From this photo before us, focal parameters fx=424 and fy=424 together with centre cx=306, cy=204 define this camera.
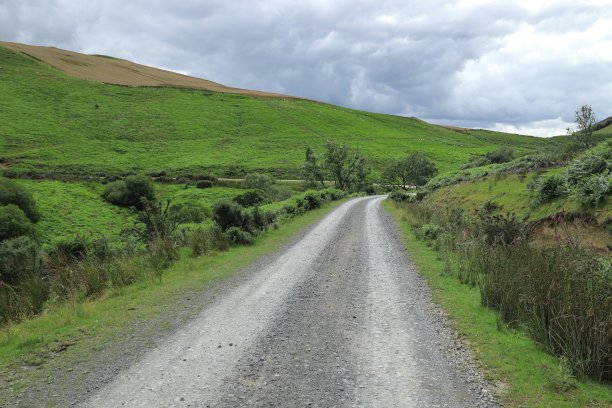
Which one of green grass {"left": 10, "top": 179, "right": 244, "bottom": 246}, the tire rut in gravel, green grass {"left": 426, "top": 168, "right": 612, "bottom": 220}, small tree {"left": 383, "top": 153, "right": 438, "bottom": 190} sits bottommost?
green grass {"left": 10, "top": 179, "right": 244, "bottom": 246}

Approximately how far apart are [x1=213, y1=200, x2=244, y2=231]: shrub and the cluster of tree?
5235 cm

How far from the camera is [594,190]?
552 inches

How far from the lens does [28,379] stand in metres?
5.96

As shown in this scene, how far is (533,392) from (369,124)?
144460 mm

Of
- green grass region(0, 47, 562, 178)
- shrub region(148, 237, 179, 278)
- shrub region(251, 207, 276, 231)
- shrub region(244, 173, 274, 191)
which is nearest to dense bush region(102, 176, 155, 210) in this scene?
green grass region(0, 47, 562, 178)

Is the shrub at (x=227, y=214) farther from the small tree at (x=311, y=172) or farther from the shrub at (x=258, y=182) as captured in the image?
the small tree at (x=311, y=172)

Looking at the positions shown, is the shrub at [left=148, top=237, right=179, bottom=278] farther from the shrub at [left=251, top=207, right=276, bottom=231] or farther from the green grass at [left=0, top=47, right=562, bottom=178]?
the green grass at [left=0, top=47, right=562, bottom=178]

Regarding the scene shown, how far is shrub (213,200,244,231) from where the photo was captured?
19.4 meters

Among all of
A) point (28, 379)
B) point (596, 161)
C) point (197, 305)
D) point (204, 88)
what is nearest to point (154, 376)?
point (28, 379)

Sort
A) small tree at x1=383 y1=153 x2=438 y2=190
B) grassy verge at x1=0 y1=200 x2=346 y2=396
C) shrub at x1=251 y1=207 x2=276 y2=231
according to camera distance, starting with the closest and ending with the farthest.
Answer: grassy verge at x1=0 y1=200 x2=346 y2=396, shrub at x1=251 y1=207 x2=276 y2=231, small tree at x1=383 y1=153 x2=438 y2=190

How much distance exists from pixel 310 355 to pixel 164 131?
105143 mm

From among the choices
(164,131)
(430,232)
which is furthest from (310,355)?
(164,131)

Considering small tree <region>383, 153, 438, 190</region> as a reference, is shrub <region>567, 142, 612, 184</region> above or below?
below

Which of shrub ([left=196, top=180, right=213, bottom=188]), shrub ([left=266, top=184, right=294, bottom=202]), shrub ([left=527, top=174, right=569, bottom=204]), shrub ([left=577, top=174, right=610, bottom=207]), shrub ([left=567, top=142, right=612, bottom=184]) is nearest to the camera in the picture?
shrub ([left=577, top=174, right=610, bottom=207])
